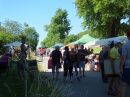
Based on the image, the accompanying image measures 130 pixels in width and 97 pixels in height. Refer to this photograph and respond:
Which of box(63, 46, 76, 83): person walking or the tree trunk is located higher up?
the tree trunk

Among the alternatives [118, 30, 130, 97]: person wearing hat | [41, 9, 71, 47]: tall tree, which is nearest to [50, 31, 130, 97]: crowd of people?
[118, 30, 130, 97]: person wearing hat

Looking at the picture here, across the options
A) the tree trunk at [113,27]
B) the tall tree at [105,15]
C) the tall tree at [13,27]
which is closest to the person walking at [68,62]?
the tall tree at [105,15]

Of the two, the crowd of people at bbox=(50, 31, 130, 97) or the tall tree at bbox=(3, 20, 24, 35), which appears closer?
the crowd of people at bbox=(50, 31, 130, 97)

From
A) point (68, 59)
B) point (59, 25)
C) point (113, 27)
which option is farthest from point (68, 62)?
point (59, 25)

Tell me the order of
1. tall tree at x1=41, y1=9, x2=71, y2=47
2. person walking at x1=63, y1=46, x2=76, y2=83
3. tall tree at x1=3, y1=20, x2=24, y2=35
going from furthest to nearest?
tall tree at x1=41, y1=9, x2=71, y2=47, tall tree at x1=3, y1=20, x2=24, y2=35, person walking at x1=63, y1=46, x2=76, y2=83

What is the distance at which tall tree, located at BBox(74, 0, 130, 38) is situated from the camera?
3481 centimetres

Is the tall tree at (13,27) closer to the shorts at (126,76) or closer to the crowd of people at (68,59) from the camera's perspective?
the crowd of people at (68,59)

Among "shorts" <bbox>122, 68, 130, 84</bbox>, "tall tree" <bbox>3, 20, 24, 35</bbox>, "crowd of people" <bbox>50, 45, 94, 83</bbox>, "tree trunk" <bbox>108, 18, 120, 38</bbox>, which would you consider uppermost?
"tall tree" <bbox>3, 20, 24, 35</bbox>

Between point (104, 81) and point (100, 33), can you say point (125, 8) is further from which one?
point (104, 81)

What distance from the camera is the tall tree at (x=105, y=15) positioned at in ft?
114

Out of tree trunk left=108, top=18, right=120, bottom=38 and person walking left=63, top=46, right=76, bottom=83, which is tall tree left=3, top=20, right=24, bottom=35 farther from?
person walking left=63, top=46, right=76, bottom=83

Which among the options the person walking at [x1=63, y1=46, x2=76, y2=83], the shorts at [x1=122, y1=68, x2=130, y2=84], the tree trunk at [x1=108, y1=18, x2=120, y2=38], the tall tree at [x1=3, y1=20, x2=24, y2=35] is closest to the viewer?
the shorts at [x1=122, y1=68, x2=130, y2=84]

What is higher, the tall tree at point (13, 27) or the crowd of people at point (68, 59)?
the tall tree at point (13, 27)

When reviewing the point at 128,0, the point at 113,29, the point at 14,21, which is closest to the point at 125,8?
the point at 128,0
